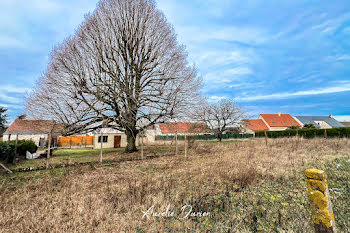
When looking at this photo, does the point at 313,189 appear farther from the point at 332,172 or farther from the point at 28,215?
the point at 332,172

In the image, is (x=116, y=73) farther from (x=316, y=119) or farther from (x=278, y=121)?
(x=316, y=119)

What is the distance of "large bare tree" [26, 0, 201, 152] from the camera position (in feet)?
34.8

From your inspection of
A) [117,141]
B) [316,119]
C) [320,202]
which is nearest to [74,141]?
[117,141]

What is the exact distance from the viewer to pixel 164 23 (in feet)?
41.3

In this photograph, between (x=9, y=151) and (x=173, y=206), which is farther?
(x=9, y=151)

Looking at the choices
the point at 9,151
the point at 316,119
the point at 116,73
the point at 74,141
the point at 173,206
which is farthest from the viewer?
the point at 316,119

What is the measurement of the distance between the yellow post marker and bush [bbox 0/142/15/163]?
1258cm

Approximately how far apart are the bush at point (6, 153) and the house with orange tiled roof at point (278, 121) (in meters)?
55.2

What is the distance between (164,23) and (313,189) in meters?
13.3

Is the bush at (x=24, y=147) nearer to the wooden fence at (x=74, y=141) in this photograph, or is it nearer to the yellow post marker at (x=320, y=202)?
the yellow post marker at (x=320, y=202)

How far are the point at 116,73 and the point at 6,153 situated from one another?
7.32m

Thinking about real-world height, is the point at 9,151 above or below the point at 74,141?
above

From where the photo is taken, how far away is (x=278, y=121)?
52250mm

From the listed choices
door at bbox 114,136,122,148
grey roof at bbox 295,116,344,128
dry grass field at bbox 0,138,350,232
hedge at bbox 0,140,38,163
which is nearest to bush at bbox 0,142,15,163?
hedge at bbox 0,140,38,163
